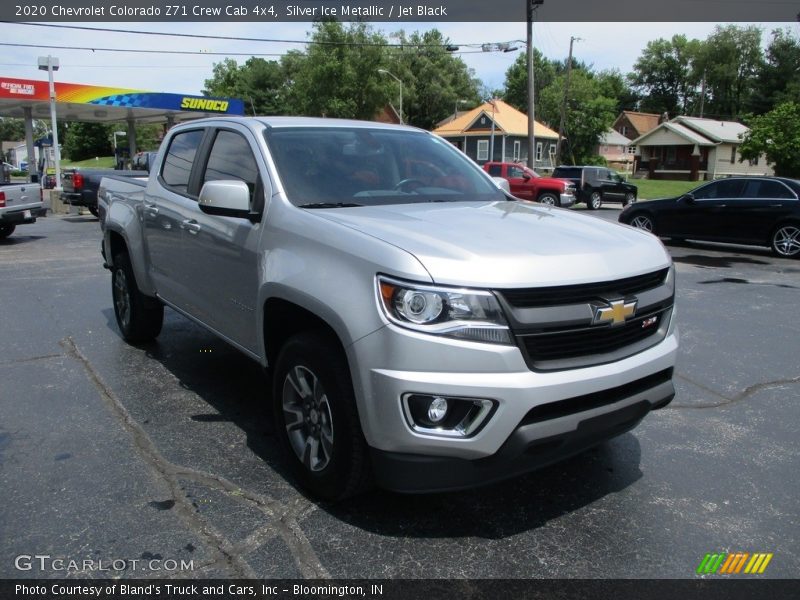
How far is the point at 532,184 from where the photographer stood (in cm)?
2500

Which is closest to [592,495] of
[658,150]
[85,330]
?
[85,330]

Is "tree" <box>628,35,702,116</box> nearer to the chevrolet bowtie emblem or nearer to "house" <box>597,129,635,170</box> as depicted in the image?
"house" <box>597,129,635,170</box>

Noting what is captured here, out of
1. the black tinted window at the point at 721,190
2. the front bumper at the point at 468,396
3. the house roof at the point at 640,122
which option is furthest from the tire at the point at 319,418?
the house roof at the point at 640,122

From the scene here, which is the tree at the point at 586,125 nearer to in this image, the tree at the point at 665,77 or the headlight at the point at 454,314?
the tree at the point at 665,77

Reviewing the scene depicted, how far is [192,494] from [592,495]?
206 centimetres

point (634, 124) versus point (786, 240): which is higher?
point (634, 124)

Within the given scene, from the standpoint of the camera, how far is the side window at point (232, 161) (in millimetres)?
3928

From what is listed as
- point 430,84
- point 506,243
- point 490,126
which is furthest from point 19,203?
point 430,84

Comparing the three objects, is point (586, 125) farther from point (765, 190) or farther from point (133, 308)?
point (133, 308)

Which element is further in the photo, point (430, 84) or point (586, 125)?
point (430, 84)

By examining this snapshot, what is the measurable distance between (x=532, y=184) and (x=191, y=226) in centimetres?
2185

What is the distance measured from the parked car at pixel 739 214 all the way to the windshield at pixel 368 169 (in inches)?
433

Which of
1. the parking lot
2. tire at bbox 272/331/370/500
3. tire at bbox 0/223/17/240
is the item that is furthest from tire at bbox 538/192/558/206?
tire at bbox 272/331/370/500

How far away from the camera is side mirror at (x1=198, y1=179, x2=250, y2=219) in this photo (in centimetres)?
352
